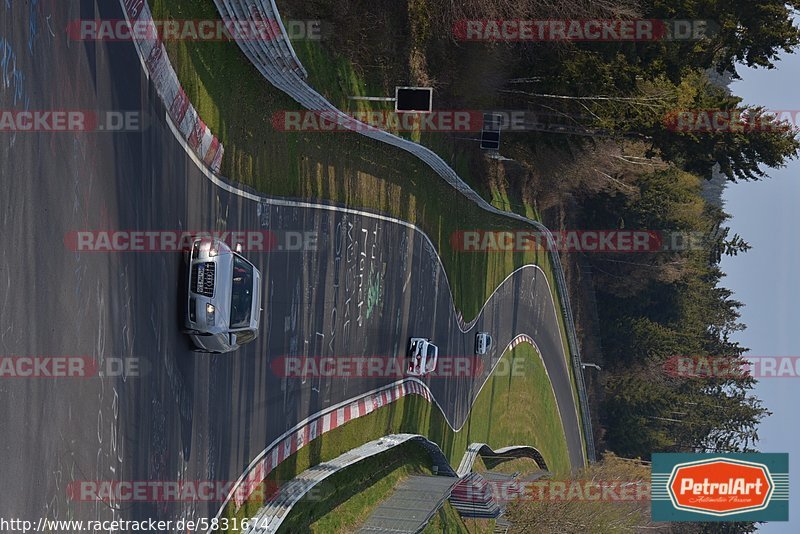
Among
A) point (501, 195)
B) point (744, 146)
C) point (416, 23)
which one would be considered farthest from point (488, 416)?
point (416, 23)

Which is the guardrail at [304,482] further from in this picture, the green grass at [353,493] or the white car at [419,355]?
the white car at [419,355]

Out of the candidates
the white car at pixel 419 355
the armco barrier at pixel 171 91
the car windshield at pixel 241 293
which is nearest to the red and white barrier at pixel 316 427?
the white car at pixel 419 355

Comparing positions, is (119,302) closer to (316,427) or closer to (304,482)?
(304,482)

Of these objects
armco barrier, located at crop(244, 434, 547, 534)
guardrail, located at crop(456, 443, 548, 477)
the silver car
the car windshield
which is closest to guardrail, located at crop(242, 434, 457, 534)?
armco barrier, located at crop(244, 434, 547, 534)

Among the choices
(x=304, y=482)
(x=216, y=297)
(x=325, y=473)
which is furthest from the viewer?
(x=325, y=473)

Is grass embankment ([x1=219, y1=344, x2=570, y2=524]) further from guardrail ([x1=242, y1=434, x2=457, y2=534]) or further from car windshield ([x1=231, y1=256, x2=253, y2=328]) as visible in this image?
car windshield ([x1=231, y1=256, x2=253, y2=328])

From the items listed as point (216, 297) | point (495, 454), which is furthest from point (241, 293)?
point (495, 454)

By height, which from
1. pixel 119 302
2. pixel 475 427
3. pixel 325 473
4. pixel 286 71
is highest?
pixel 286 71
